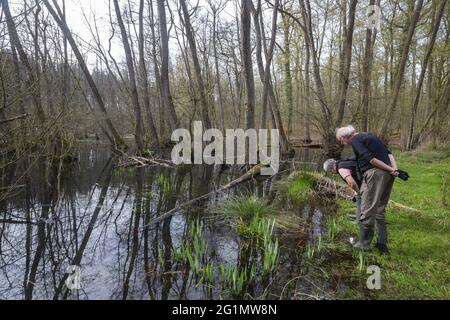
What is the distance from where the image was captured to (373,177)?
3.71m

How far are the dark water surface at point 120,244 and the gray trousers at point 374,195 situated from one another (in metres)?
1.03

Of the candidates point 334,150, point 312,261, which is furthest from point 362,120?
point 312,261

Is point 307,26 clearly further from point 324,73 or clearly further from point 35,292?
point 35,292

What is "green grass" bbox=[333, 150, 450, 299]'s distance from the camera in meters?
3.13

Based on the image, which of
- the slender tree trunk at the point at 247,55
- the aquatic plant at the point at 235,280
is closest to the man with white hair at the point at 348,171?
the aquatic plant at the point at 235,280

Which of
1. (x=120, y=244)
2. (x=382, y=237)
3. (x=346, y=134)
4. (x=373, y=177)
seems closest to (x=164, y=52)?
(x=120, y=244)

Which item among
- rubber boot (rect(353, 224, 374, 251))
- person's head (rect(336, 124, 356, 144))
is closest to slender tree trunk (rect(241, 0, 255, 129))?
person's head (rect(336, 124, 356, 144))

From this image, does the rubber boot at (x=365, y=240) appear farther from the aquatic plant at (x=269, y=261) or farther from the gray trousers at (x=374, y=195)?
the aquatic plant at (x=269, y=261)

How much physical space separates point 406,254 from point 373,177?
1147 mm

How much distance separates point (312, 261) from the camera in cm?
390

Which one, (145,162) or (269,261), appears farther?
(145,162)

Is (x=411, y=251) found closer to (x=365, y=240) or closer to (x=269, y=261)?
(x=365, y=240)
